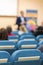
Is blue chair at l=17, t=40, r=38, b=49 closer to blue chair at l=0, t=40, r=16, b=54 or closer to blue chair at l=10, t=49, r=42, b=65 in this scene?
blue chair at l=0, t=40, r=16, b=54

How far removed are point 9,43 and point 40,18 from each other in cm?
777

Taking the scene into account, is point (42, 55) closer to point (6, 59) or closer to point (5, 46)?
point (6, 59)

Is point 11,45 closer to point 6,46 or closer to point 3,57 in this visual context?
point 6,46

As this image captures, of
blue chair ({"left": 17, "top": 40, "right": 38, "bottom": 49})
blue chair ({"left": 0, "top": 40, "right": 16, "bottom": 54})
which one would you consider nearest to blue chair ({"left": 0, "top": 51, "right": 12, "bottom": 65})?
blue chair ({"left": 0, "top": 40, "right": 16, "bottom": 54})

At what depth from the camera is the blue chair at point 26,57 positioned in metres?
2.40

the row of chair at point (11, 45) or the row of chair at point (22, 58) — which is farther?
the row of chair at point (11, 45)

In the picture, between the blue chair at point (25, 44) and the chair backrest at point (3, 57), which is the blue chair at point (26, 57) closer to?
the chair backrest at point (3, 57)

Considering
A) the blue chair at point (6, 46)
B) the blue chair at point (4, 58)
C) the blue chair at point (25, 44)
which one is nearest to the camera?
the blue chair at point (4, 58)

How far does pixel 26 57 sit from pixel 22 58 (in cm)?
6

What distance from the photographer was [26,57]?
2.46 m

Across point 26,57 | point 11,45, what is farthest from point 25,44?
point 26,57

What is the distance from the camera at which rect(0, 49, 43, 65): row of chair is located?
7.71 feet

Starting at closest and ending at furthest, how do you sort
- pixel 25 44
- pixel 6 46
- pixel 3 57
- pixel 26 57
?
pixel 3 57, pixel 26 57, pixel 6 46, pixel 25 44

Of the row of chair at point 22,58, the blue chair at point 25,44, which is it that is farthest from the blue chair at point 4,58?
the blue chair at point 25,44
